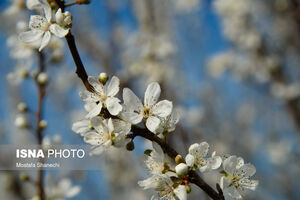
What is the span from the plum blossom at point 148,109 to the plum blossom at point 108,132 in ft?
0.13

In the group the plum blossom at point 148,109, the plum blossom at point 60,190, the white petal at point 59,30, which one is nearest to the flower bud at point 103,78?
the plum blossom at point 148,109

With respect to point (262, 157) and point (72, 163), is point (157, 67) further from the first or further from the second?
point (262, 157)

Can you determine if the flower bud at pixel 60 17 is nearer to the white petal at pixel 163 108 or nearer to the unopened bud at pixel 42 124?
the white petal at pixel 163 108

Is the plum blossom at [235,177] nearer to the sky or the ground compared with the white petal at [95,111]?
nearer to the ground

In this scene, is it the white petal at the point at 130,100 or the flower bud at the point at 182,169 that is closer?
the flower bud at the point at 182,169

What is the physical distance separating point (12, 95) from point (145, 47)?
421cm

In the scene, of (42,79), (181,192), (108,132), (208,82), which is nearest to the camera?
(181,192)

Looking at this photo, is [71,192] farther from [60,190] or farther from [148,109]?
[148,109]

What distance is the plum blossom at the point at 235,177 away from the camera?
121cm

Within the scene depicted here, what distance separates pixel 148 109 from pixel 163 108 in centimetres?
9

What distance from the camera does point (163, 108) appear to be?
1.29 meters

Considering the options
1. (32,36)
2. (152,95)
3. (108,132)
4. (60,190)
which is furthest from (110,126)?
(60,190)

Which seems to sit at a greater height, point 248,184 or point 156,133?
point 156,133

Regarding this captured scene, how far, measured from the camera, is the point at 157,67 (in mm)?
3949
